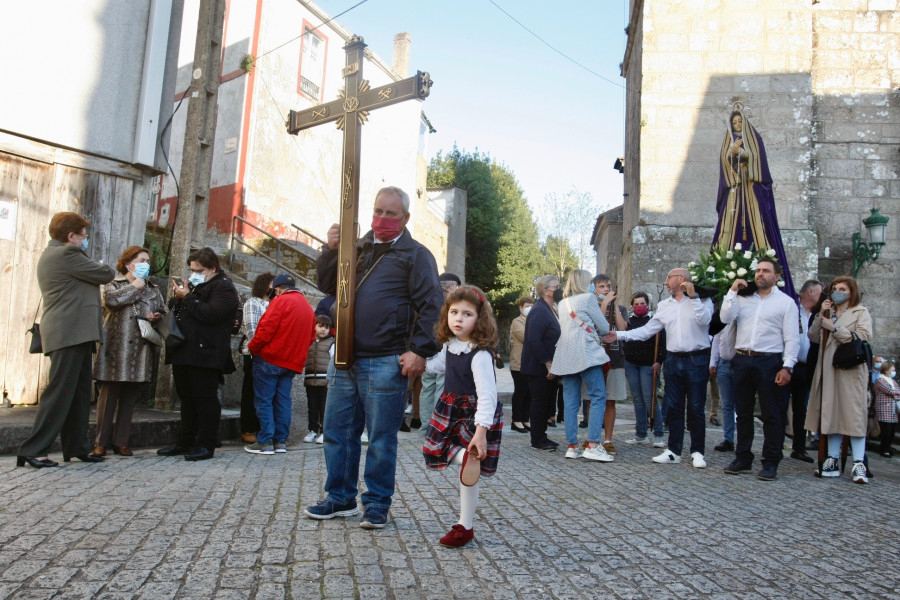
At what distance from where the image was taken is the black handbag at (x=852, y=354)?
21.5 feet

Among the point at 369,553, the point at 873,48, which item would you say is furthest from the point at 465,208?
the point at 369,553

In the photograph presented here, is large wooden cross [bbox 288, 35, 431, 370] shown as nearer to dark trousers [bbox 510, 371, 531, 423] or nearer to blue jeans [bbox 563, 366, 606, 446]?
blue jeans [bbox 563, 366, 606, 446]

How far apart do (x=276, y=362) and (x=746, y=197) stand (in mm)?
6092

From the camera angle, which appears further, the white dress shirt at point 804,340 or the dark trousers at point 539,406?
the dark trousers at point 539,406

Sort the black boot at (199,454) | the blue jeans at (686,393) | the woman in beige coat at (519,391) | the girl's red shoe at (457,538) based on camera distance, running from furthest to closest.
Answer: the woman in beige coat at (519,391)
the blue jeans at (686,393)
the black boot at (199,454)
the girl's red shoe at (457,538)

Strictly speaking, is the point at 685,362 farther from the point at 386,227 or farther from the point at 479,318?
the point at 386,227

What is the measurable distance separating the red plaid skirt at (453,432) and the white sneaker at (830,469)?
411 cm

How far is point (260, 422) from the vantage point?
Answer: 7266 millimetres

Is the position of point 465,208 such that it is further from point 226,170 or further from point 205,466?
point 205,466

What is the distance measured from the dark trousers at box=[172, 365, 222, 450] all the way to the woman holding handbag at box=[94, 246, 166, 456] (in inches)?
12.0

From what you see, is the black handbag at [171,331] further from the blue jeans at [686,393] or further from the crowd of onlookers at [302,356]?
the blue jeans at [686,393]

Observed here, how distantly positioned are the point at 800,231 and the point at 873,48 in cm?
382

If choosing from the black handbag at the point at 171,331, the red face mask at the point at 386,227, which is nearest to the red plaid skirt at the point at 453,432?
the red face mask at the point at 386,227

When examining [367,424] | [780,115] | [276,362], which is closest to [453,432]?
[367,424]
